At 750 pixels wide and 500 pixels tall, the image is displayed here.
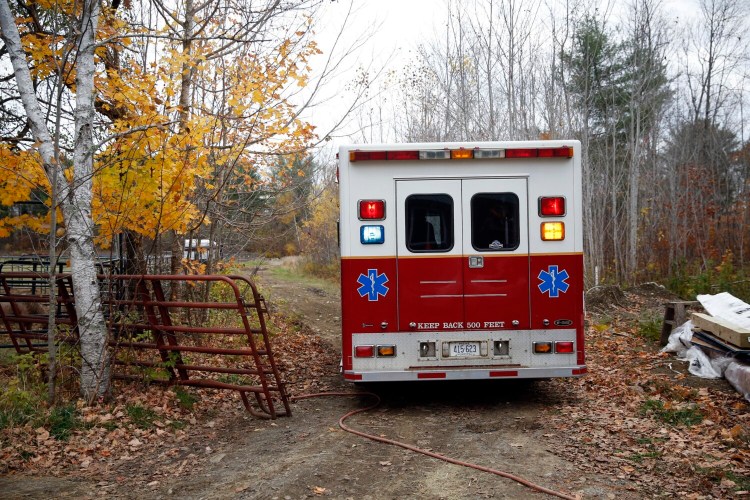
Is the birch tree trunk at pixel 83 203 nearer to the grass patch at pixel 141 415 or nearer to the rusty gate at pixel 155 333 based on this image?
the rusty gate at pixel 155 333

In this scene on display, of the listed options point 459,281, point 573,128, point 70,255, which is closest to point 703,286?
point 573,128

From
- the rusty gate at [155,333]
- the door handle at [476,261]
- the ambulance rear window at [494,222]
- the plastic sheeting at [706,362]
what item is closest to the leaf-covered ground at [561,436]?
the plastic sheeting at [706,362]

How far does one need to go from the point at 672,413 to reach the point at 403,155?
4.03 metres

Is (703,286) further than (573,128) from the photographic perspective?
No

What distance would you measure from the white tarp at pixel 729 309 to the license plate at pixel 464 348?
3.66 m

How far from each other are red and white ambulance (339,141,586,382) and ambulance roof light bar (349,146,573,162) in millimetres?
11

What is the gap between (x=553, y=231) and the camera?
767cm

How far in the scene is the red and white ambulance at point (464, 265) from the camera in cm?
766

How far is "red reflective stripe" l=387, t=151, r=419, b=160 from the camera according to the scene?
763cm

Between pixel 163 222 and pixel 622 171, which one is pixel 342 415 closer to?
pixel 163 222

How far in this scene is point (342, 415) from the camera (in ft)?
26.2

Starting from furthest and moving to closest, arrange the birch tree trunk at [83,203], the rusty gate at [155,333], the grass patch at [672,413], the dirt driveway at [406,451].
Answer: the birch tree trunk at [83,203] < the rusty gate at [155,333] < the grass patch at [672,413] < the dirt driveway at [406,451]

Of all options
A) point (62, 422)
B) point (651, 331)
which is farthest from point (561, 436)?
point (651, 331)

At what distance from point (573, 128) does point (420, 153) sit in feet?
48.1
